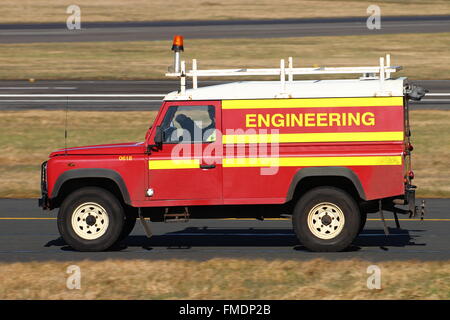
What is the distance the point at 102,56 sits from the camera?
1772 inches

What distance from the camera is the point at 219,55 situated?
4453cm

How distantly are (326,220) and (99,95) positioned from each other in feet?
73.1

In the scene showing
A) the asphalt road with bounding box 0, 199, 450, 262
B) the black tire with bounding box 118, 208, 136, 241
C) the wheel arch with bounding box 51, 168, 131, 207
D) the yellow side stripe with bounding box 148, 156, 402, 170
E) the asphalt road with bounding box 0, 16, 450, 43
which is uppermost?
the asphalt road with bounding box 0, 16, 450, 43

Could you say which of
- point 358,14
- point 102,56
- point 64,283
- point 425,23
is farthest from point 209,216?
point 358,14

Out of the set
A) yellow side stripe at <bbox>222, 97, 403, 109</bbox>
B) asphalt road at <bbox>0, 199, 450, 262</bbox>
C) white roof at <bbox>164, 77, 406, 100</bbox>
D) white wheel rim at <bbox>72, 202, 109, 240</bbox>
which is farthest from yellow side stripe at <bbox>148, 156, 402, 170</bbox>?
asphalt road at <bbox>0, 199, 450, 262</bbox>

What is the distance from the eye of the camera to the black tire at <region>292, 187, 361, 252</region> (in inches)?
546

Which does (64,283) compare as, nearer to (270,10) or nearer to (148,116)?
(148,116)

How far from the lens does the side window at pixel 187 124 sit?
1415 cm

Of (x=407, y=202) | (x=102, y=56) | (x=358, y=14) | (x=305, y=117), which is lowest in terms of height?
(x=407, y=202)

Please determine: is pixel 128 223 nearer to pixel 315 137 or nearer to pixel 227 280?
pixel 315 137

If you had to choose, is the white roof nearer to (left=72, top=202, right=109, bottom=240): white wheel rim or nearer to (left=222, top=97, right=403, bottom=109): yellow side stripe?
(left=222, top=97, right=403, bottom=109): yellow side stripe

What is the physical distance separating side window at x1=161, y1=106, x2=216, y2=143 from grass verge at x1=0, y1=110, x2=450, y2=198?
8042 millimetres

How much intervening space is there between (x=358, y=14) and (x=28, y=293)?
49.9 meters

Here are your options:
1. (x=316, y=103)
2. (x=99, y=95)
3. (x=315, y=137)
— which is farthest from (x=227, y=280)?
(x=99, y=95)
